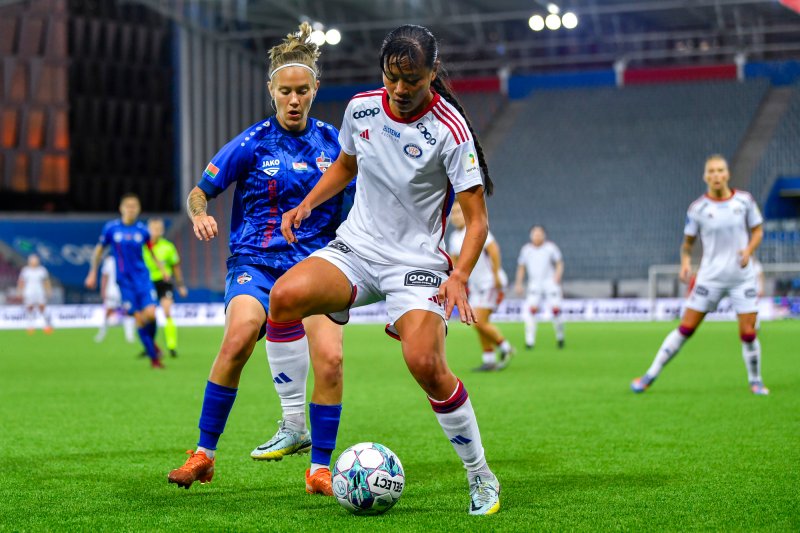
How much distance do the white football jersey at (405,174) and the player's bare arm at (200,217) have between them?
670mm

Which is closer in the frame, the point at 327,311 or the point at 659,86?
the point at 327,311

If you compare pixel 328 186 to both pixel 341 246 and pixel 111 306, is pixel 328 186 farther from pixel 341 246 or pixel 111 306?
pixel 111 306

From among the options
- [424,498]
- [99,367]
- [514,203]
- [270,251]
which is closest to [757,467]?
[424,498]

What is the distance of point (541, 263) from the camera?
20234 mm

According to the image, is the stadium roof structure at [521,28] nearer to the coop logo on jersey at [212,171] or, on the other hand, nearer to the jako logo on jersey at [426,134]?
the coop logo on jersey at [212,171]

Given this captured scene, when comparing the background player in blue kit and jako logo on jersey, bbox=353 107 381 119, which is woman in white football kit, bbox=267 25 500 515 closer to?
jako logo on jersey, bbox=353 107 381 119

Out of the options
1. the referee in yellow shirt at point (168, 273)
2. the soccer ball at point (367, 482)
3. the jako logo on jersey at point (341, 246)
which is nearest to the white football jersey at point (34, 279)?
the referee in yellow shirt at point (168, 273)

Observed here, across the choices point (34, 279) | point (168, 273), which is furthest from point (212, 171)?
point (34, 279)

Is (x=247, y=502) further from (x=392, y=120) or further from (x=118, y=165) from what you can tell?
(x=118, y=165)

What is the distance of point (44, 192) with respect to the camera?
3712cm

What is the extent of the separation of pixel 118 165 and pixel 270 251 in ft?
112

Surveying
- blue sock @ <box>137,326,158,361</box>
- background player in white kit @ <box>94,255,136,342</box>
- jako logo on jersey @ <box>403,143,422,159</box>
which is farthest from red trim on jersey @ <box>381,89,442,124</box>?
background player in white kit @ <box>94,255,136,342</box>

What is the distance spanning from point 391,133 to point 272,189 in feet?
3.94

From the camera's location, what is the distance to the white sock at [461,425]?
498 cm
